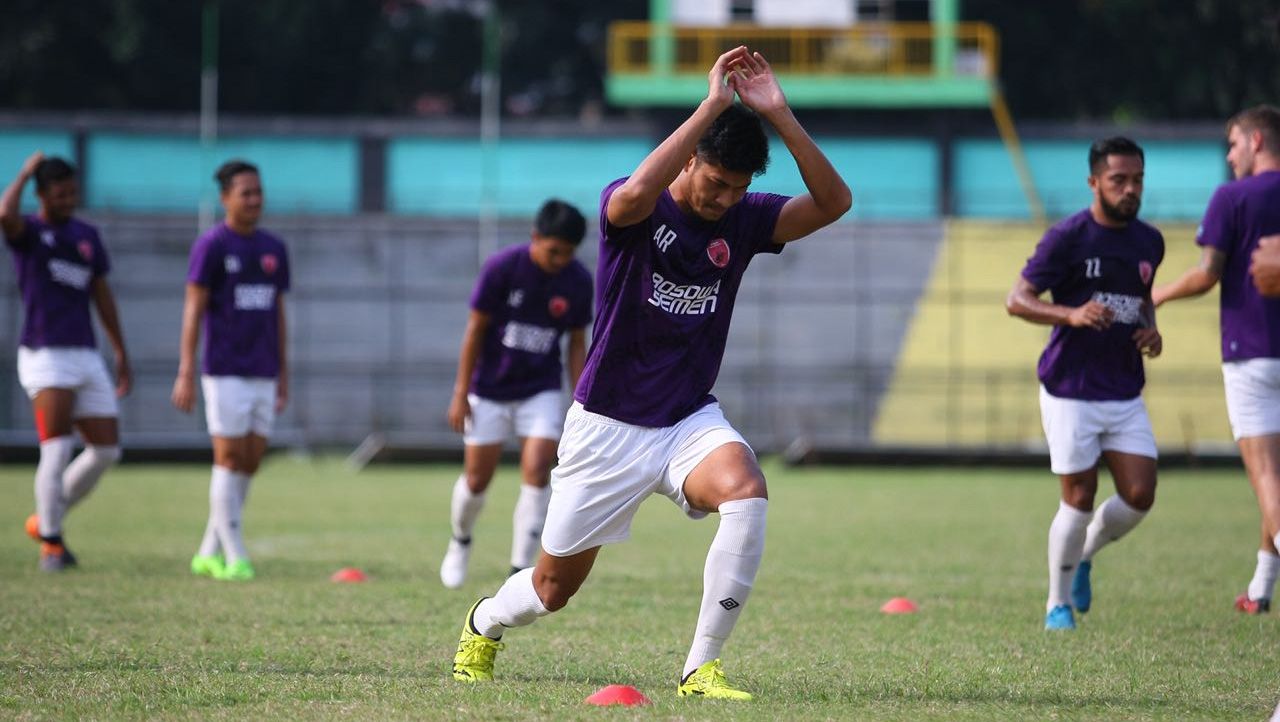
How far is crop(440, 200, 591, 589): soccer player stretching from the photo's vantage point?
32.9ft

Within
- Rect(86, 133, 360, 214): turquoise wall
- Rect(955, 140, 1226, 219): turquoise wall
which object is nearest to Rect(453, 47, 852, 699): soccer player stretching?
Rect(955, 140, 1226, 219): turquoise wall

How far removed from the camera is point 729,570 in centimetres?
585

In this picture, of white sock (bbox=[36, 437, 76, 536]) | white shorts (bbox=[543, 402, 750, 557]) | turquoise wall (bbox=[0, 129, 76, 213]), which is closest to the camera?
white shorts (bbox=[543, 402, 750, 557])

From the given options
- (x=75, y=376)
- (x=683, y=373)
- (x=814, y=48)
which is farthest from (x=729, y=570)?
(x=814, y=48)

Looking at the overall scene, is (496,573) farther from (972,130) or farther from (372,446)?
(972,130)

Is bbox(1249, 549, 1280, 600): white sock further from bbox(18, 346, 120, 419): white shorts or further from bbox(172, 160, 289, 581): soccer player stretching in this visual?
bbox(18, 346, 120, 419): white shorts

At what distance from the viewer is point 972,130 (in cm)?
3434

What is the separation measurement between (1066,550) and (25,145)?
31066mm

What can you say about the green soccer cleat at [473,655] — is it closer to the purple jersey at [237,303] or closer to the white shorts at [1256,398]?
the white shorts at [1256,398]

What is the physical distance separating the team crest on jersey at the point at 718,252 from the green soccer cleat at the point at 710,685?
141 centimetres

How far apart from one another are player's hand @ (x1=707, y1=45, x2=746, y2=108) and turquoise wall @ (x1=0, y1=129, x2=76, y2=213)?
3144cm

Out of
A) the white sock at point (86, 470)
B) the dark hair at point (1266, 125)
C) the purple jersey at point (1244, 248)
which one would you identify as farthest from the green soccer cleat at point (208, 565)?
the dark hair at point (1266, 125)

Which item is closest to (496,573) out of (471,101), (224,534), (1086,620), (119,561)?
(224,534)

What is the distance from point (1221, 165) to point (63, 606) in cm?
2967
